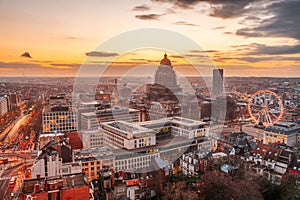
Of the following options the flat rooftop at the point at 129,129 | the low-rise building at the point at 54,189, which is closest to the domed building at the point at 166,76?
the flat rooftop at the point at 129,129

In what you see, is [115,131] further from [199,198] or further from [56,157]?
[199,198]

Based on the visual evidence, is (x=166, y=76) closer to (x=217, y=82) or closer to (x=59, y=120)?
(x=217, y=82)

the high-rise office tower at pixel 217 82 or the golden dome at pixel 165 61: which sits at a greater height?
the golden dome at pixel 165 61

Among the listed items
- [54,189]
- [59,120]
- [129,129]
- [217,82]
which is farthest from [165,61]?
[54,189]

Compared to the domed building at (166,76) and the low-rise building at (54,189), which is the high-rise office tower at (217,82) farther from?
the low-rise building at (54,189)

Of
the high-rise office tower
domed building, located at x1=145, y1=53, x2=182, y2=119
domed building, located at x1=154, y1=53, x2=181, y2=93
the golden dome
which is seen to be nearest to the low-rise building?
domed building, located at x1=145, y1=53, x2=182, y2=119

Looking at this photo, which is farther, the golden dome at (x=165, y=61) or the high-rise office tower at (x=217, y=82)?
the high-rise office tower at (x=217, y=82)

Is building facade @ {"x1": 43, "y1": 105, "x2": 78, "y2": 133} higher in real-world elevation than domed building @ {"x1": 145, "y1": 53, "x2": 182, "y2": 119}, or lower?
lower

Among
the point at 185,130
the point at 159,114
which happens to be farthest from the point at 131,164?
the point at 159,114

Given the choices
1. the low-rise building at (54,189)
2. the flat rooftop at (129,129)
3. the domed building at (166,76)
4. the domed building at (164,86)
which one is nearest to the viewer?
the low-rise building at (54,189)

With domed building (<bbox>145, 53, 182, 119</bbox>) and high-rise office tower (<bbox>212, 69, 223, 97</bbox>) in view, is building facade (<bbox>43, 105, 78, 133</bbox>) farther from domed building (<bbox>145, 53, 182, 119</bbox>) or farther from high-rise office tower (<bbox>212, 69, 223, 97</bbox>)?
high-rise office tower (<bbox>212, 69, 223, 97</bbox>)

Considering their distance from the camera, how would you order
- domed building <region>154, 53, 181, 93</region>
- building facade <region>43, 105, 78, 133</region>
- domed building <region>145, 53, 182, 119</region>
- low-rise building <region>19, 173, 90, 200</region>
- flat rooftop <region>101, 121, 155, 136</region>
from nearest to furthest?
1. low-rise building <region>19, 173, 90, 200</region>
2. flat rooftop <region>101, 121, 155, 136</region>
3. building facade <region>43, 105, 78, 133</region>
4. domed building <region>145, 53, 182, 119</region>
5. domed building <region>154, 53, 181, 93</region>

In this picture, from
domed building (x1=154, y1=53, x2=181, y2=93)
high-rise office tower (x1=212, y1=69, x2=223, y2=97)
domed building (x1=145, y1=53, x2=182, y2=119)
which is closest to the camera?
domed building (x1=145, y1=53, x2=182, y2=119)
